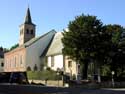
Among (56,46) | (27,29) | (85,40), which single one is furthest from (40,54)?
(85,40)

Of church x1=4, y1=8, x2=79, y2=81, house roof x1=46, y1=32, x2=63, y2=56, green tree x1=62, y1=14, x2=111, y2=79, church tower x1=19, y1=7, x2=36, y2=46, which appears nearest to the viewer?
green tree x1=62, y1=14, x2=111, y2=79

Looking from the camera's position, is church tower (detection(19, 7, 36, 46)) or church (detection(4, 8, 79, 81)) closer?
church (detection(4, 8, 79, 81))

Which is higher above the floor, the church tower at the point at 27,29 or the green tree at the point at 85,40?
the church tower at the point at 27,29

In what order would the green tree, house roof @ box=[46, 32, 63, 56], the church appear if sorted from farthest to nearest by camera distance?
house roof @ box=[46, 32, 63, 56]
the church
the green tree

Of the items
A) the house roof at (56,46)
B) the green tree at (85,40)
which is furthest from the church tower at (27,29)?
the green tree at (85,40)

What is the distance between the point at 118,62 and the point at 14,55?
4302cm

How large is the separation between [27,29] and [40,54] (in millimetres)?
15459

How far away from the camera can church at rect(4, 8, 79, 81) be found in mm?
74562

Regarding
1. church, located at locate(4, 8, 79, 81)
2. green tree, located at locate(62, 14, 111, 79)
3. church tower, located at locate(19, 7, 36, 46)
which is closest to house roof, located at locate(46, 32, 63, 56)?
church, located at locate(4, 8, 79, 81)

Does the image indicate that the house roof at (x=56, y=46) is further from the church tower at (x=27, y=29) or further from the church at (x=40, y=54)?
the church tower at (x=27, y=29)

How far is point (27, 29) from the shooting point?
329 ft

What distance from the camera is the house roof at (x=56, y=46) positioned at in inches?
3055

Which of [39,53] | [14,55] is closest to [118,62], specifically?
[39,53]

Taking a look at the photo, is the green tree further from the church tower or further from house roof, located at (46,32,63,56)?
the church tower
